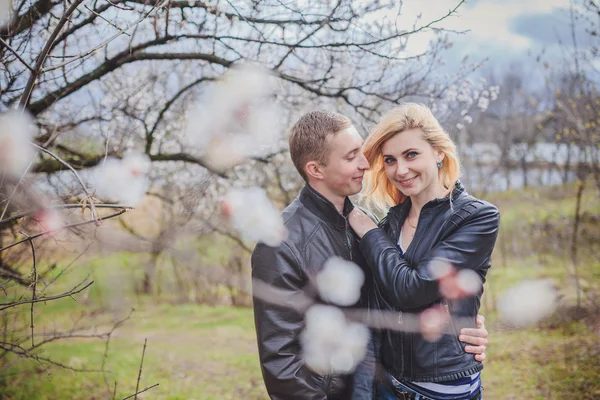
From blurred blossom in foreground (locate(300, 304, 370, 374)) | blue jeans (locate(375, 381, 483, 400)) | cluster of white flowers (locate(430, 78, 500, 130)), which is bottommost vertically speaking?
blue jeans (locate(375, 381, 483, 400))

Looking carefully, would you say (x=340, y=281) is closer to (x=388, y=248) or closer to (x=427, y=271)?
(x=388, y=248)

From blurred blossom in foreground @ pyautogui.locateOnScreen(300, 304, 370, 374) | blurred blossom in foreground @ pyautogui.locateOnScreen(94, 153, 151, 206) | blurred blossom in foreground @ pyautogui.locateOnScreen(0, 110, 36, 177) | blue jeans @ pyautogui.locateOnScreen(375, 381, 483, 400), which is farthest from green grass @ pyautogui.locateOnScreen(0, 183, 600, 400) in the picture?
blue jeans @ pyautogui.locateOnScreen(375, 381, 483, 400)

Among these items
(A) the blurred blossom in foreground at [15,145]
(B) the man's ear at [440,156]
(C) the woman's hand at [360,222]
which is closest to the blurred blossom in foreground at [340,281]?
(C) the woman's hand at [360,222]

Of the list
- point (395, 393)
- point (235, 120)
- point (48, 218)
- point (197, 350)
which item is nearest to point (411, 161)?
point (395, 393)

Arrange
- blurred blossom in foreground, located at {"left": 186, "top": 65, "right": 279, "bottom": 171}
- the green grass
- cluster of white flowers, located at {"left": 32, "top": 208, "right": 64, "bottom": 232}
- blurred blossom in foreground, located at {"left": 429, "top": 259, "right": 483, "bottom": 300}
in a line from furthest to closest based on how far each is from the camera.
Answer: the green grass, blurred blossom in foreground, located at {"left": 186, "top": 65, "right": 279, "bottom": 171}, blurred blossom in foreground, located at {"left": 429, "top": 259, "right": 483, "bottom": 300}, cluster of white flowers, located at {"left": 32, "top": 208, "right": 64, "bottom": 232}

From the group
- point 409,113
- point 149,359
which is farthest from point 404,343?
point 149,359

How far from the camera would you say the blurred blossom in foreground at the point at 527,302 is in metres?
9.16

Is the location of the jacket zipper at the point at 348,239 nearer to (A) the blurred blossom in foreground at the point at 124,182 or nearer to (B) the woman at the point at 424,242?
(B) the woman at the point at 424,242

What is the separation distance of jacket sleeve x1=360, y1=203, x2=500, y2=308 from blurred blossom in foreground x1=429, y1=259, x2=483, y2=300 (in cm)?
2

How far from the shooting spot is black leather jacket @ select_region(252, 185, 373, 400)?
1.91 m

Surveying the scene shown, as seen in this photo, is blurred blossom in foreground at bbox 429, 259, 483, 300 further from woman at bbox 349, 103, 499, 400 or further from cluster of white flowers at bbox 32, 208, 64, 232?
cluster of white flowers at bbox 32, 208, 64, 232

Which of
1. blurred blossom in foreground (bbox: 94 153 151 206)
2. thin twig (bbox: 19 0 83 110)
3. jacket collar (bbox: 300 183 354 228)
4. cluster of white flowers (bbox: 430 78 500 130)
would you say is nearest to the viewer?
thin twig (bbox: 19 0 83 110)

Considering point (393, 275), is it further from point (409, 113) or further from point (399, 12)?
point (399, 12)

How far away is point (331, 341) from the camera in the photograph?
2066mm
